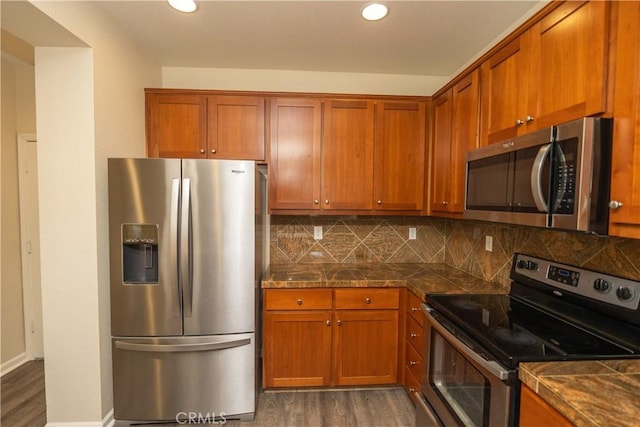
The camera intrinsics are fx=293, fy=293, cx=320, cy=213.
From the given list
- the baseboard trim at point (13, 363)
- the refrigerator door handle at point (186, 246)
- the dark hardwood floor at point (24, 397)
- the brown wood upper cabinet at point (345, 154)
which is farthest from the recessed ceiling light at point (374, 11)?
the baseboard trim at point (13, 363)

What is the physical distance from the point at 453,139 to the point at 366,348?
66.6 inches

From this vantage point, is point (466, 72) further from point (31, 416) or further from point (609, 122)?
point (31, 416)

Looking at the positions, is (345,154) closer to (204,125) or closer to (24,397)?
(204,125)

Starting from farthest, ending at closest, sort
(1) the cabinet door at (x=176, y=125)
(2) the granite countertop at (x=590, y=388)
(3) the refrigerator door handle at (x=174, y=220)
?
1. (1) the cabinet door at (x=176, y=125)
2. (3) the refrigerator door handle at (x=174, y=220)
3. (2) the granite countertop at (x=590, y=388)

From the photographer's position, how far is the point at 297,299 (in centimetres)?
218

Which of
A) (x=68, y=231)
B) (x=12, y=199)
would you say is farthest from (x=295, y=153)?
(x=12, y=199)

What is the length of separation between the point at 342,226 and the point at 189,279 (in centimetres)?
144

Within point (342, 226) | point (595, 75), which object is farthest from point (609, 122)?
point (342, 226)

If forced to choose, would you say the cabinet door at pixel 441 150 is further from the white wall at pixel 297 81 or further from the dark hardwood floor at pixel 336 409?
the dark hardwood floor at pixel 336 409

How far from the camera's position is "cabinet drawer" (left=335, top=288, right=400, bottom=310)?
221 centimetres

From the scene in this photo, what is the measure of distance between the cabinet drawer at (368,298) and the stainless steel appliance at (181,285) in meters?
0.68

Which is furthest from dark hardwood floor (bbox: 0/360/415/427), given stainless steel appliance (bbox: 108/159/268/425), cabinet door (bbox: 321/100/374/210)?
cabinet door (bbox: 321/100/374/210)

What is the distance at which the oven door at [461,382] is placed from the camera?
106cm

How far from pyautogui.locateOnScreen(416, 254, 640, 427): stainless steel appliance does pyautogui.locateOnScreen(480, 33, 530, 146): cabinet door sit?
748 millimetres
